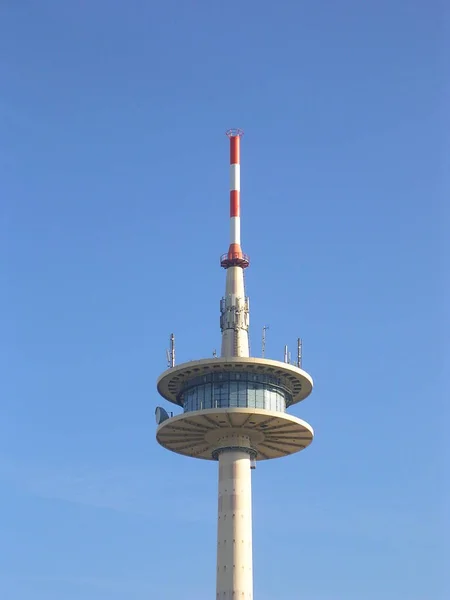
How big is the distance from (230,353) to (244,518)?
13.7 m

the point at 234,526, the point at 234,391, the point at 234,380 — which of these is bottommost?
the point at 234,526

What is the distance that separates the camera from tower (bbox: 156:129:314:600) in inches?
3543

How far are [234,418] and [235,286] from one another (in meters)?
12.7

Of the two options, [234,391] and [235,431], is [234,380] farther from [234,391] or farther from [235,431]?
[235,431]

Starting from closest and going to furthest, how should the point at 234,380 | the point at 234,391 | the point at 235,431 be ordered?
the point at 234,391
the point at 234,380
the point at 235,431

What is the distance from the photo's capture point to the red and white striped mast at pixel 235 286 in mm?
95769

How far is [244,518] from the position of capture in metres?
90.8

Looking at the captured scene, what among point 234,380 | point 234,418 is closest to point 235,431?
point 234,418

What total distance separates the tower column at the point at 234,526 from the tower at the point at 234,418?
8 cm

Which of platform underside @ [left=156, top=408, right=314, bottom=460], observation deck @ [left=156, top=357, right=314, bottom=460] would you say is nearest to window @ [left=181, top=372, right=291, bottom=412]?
→ observation deck @ [left=156, top=357, right=314, bottom=460]

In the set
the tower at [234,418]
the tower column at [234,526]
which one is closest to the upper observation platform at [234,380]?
the tower at [234,418]

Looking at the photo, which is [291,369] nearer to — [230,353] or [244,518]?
[230,353]

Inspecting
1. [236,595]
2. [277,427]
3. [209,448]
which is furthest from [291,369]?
[236,595]

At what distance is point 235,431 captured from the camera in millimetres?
93750
